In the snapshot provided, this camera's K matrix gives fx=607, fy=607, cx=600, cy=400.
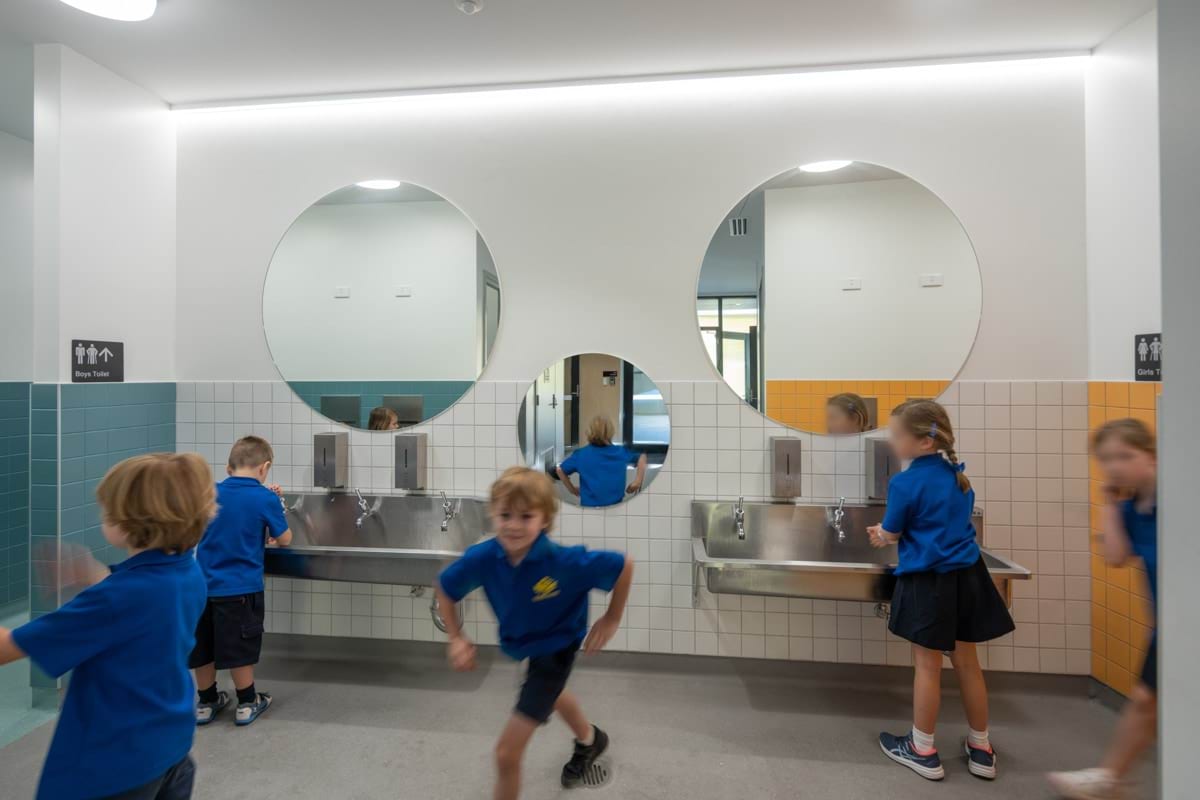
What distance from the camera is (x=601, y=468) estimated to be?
2709 millimetres

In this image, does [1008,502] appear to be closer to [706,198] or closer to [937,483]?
[937,483]

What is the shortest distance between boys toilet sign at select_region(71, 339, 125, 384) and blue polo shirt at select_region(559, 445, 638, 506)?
78.1 inches

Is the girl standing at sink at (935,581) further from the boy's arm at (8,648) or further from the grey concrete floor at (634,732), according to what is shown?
the boy's arm at (8,648)

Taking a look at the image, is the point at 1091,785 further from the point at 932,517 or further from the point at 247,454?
the point at 247,454

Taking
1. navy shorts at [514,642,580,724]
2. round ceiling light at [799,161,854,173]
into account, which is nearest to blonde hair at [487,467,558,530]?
navy shorts at [514,642,580,724]

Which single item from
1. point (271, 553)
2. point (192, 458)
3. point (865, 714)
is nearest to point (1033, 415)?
point (865, 714)

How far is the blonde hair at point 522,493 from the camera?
154 centimetres

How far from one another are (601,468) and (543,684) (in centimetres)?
116

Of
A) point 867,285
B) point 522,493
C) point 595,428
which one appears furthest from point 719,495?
point 522,493

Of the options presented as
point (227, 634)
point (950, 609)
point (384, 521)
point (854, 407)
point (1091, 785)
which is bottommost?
point (1091, 785)

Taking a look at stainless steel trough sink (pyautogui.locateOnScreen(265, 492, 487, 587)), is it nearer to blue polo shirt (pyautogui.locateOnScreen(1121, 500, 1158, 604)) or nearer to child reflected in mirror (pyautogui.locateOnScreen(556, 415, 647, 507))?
child reflected in mirror (pyautogui.locateOnScreen(556, 415, 647, 507))

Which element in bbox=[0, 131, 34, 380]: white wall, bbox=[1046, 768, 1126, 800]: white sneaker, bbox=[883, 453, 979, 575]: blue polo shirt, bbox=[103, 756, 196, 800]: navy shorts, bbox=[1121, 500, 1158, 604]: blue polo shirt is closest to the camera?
bbox=[103, 756, 196, 800]: navy shorts

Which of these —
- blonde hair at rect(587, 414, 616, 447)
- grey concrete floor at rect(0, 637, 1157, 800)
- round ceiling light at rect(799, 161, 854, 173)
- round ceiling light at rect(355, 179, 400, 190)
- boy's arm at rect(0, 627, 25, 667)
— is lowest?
grey concrete floor at rect(0, 637, 1157, 800)

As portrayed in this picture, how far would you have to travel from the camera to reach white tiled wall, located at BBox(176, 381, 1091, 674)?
2.48 metres
